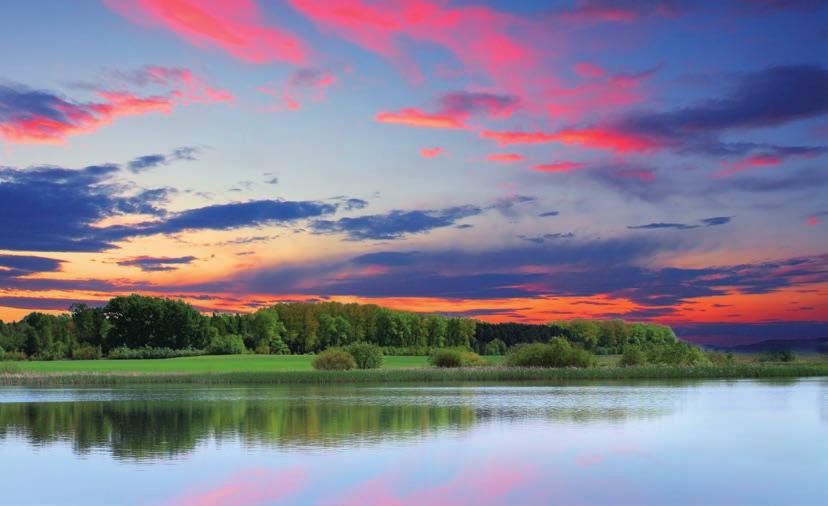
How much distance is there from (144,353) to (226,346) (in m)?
10.3

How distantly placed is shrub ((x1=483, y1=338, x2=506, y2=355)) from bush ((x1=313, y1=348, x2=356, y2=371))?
5760cm

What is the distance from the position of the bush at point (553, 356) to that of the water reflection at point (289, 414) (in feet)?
54.1

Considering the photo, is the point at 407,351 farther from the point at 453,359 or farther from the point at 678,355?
the point at 678,355

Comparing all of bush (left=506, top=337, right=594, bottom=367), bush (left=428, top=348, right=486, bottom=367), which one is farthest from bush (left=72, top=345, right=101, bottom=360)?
bush (left=506, top=337, right=594, bottom=367)

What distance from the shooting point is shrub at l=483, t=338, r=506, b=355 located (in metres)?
126

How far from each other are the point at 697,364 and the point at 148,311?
67936 mm

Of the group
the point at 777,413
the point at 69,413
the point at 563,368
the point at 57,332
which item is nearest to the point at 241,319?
the point at 57,332

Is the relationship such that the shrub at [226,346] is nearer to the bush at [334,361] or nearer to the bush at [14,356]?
the bush at [14,356]

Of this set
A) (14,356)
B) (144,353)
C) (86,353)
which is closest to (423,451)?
(144,353)

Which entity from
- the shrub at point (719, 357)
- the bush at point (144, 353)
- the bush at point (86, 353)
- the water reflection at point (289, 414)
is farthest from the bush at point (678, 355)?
the bush at point (86, 353)

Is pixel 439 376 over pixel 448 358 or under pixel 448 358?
under

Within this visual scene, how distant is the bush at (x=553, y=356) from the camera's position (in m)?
68.4

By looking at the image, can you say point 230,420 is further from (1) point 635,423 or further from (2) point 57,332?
(2) point 57,332

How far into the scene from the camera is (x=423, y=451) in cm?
2314
